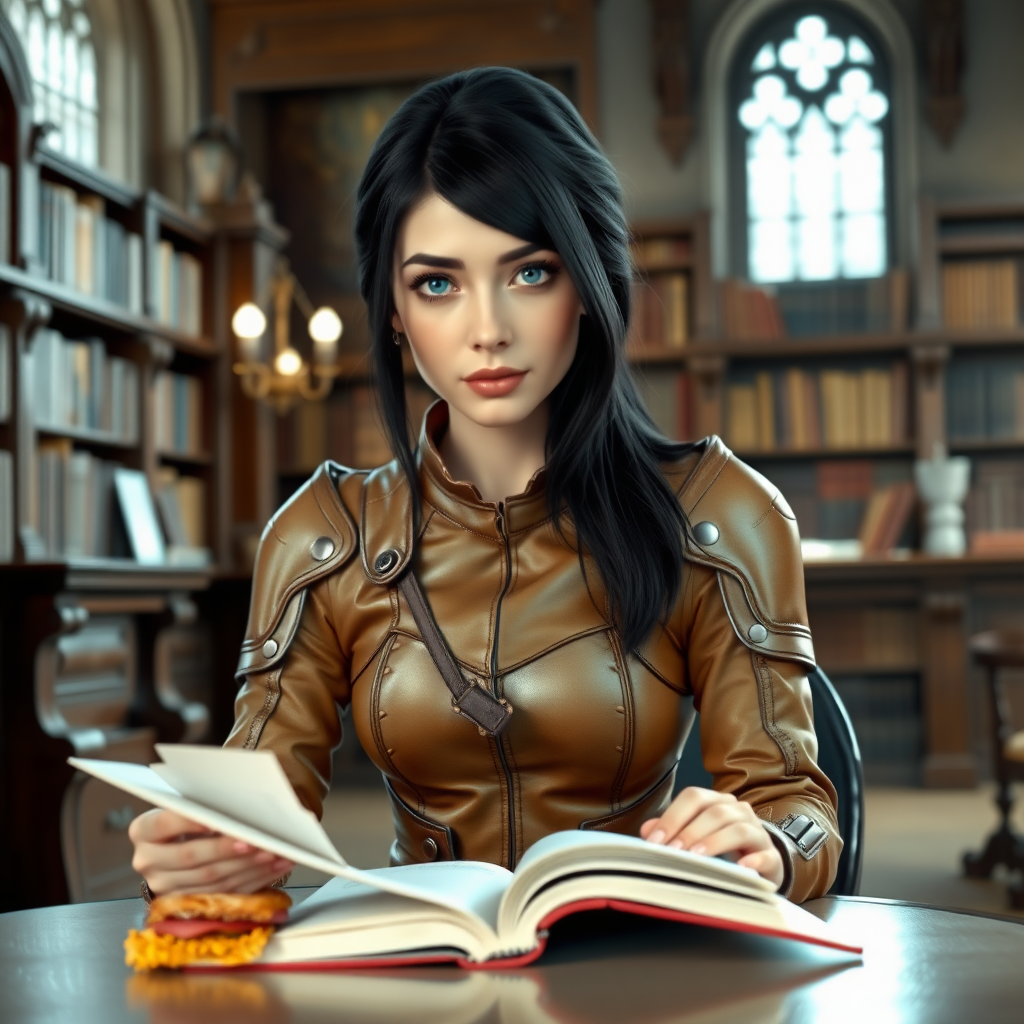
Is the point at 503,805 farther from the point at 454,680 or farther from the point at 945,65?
the point at 945,65

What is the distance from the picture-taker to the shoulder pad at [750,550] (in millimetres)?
1283

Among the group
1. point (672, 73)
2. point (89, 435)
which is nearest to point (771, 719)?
point (89, 435)

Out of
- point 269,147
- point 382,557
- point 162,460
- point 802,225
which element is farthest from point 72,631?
point 802,225

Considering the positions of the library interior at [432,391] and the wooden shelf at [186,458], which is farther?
the wooden shelf at [186,458]

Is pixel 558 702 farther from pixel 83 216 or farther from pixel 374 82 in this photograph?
pixel 374 82

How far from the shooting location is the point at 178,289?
572cm

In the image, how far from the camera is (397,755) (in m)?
1.32

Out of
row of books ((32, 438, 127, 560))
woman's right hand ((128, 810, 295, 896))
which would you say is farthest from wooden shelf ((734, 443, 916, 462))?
woman's right hand ((128, 810, 295, 896))

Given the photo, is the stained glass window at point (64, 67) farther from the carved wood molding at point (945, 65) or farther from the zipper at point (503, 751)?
the zipper at point (503, 751)

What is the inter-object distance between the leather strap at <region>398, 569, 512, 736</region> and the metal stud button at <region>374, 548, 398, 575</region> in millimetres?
17

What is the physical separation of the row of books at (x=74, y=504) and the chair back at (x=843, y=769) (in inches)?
140

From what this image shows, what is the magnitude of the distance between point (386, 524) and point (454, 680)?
225 millimetres

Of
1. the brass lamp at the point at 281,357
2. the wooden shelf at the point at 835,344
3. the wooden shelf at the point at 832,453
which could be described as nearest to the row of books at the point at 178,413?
the brass lamp at the point at 281,357

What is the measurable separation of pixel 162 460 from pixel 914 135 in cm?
394
